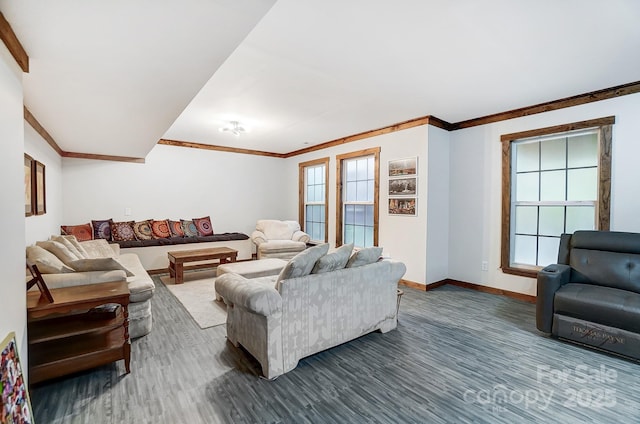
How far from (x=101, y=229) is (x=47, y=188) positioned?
1340 millimetres

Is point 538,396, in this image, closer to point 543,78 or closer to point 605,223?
point 605,223

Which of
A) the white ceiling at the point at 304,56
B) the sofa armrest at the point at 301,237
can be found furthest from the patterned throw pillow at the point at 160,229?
the sofa armrest at the point at 301,237

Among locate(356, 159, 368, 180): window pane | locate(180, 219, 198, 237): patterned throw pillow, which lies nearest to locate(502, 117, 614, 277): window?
locate(356, 159, 368, 180): window pane

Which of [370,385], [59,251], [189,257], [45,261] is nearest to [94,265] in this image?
[45,261]

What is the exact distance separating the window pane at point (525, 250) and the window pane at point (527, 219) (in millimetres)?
95

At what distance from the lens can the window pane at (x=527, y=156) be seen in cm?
392

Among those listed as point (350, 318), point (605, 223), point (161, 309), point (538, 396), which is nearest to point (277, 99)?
point (350, 318)

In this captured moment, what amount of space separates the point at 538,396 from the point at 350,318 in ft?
4.42

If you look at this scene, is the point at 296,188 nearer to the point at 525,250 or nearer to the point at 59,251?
the point at 525,250

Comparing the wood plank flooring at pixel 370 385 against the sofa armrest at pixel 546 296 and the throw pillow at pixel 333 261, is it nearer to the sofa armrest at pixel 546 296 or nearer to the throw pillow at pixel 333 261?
the sofa armrest at pixel 546 296

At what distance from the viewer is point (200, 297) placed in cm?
394

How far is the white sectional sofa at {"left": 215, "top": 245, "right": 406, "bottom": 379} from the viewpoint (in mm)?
2102

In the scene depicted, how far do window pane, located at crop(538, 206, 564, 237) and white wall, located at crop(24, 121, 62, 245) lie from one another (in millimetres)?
5788

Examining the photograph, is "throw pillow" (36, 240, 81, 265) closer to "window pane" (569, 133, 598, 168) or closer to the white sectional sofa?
the white sectional sofa
